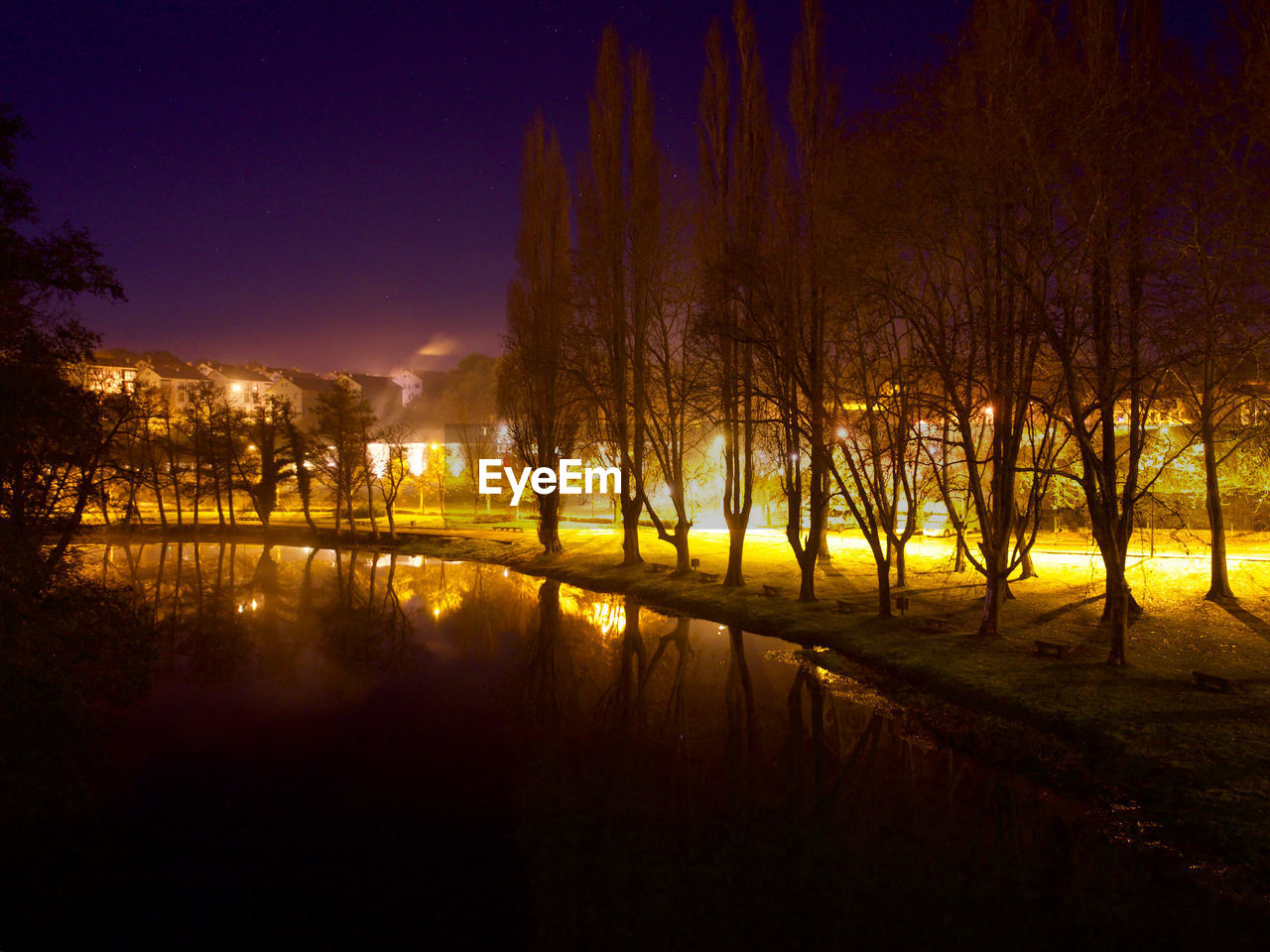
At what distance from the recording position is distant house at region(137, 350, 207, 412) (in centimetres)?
7250

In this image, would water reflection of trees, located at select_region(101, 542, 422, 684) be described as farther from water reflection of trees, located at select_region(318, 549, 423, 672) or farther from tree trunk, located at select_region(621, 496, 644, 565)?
tree trunk, located at select_region(621, 496, 644, 565)

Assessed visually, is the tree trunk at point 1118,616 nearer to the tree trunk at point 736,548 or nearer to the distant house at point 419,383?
the tree trunk at point 736,548

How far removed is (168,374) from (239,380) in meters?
7.83

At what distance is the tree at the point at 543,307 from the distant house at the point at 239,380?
205ft

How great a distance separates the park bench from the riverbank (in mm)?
133

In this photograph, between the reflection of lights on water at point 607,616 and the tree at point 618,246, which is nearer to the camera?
the reflection of lights on water at point 607,616

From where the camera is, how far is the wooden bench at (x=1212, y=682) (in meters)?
9.99

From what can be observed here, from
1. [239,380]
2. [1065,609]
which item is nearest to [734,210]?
[1065,609]

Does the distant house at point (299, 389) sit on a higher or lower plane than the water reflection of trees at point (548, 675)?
higher

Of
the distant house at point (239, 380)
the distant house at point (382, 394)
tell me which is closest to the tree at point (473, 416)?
the distant house at point (382, 394)

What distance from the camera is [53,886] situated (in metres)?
6.32

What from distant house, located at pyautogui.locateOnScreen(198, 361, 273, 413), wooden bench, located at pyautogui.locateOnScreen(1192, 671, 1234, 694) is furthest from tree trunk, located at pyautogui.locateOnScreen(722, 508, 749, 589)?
distant house, located at pyautogui.locateOnScreen(198, 361, 273, 413)

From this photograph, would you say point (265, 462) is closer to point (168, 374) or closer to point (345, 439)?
point (345, 439)

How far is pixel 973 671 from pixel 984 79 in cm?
980
